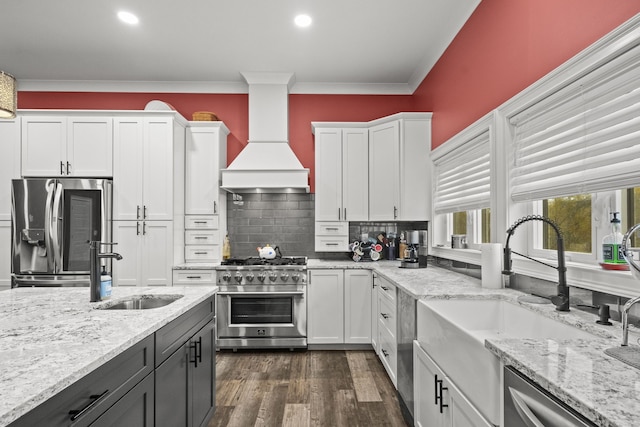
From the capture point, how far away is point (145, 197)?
369 centimetres

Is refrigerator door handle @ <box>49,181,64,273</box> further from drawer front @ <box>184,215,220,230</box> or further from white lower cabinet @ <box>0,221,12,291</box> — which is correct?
drawer front @ <box>184,215,220,230</box>

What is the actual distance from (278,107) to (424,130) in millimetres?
1681

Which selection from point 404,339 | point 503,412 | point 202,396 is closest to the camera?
point 503,412

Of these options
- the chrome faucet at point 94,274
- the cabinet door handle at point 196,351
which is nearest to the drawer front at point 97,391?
the cabinet door handle at point 196,351

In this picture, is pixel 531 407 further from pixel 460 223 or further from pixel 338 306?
pixel 338 306

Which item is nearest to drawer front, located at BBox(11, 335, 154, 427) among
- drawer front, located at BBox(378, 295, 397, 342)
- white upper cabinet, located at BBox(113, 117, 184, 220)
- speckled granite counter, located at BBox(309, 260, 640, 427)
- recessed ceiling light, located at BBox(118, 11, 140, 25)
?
speckled granite counter, located at BBox(309, 260, 640, 427)

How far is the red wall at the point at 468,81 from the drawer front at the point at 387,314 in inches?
63.5

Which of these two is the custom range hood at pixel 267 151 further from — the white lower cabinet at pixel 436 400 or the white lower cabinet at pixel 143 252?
the white lower cabinet at pixel 436 400

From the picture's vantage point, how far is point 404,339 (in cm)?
238

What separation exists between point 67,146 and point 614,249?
14.8ft

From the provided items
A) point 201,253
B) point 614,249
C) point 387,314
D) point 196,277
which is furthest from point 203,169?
point 614,249

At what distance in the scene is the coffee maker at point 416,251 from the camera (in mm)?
3346

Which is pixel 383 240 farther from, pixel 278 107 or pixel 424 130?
pixel 278 107

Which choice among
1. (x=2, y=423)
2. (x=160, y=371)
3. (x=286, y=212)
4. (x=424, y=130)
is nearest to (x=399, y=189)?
(x=424, y=130)
